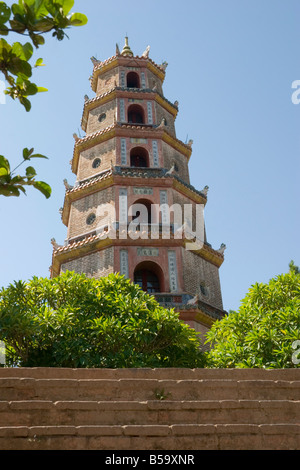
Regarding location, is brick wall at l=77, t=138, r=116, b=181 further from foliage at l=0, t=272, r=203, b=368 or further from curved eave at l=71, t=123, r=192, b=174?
foliage at l=0, t=272, r=203, b=368

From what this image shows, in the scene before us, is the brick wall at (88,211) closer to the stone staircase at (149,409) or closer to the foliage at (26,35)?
the stone staircase at (149,409)

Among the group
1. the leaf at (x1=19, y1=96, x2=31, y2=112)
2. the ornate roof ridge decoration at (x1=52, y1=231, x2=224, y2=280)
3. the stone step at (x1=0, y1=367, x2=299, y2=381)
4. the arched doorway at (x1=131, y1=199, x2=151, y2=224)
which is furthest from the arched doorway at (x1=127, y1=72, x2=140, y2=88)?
the leaf at (x1=19, y1=96, x2=31, y2=112)

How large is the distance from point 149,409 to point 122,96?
61.0ft

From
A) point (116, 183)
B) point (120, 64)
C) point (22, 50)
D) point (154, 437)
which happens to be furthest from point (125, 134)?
point (22, 50)

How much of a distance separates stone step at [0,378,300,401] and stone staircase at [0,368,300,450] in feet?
0.04

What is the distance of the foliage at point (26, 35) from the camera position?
13.4ft

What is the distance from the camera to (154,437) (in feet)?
18.8

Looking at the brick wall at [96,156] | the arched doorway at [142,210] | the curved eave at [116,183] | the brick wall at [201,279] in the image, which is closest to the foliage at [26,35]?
the brick wall at [201,279]

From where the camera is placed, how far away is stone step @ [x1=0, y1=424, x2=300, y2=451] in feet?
18.2

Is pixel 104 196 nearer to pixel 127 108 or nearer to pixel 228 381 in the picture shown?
pixel 127 108

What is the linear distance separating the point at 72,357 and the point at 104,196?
Result: 9581 millimetres

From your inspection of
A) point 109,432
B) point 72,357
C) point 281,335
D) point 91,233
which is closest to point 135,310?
point 72,357

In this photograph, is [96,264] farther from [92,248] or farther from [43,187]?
[43,187]

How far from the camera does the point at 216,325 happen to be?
13.0 m
